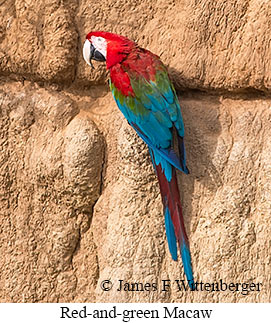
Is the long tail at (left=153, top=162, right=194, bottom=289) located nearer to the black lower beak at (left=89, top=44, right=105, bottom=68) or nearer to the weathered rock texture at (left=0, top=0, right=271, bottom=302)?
the weathered rock texture at (left=0, top=0, right=271, bottom=302)

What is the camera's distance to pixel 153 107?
7.55 feet

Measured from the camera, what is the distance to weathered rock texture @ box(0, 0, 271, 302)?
2.43 m

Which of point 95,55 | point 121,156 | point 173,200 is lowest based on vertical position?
point 173,200

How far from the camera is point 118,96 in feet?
7.66

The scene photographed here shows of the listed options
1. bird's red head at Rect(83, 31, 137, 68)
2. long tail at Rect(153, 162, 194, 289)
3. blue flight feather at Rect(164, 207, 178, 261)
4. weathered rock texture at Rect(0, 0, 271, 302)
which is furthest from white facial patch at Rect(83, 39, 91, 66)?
blue flight feather at Rect(164, 207, 178, 261)

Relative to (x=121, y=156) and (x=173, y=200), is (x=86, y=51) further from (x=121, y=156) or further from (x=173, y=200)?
(x=173, y=200)

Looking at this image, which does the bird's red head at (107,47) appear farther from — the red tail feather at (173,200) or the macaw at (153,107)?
the red tail feather at (173,200)

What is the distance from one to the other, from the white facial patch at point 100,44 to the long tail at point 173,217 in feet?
1.55

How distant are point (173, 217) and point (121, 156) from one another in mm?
320

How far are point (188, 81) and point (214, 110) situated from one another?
0.51 feet

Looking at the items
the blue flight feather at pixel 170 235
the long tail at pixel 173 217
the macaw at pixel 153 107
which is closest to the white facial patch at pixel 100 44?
the macaw at pixel 153 107

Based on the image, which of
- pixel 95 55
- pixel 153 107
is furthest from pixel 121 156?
pixel 95 55

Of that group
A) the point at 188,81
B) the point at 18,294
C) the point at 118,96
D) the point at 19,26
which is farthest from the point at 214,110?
the point at 18,294

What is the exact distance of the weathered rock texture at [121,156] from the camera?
2.43 meters
